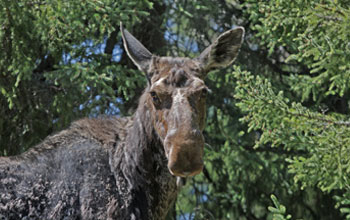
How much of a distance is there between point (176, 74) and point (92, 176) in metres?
1.25

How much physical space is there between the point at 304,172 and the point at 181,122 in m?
2.19

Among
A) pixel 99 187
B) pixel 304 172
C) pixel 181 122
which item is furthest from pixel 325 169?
pixel 99 187

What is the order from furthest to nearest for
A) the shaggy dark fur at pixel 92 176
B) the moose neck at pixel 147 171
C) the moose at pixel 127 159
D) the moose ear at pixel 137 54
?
the moose ear at pixel 137 54 → the moose neck at pixel 147 171 → the shaggy dark fur at pixel 92 176 → the moose at pixel 127 159

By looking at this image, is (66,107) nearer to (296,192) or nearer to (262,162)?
(262,162)

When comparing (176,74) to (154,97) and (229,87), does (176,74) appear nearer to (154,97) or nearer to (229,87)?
(154,97)

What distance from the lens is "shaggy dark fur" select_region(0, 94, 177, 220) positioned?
5.22m

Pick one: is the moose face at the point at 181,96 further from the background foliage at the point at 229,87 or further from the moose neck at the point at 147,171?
the background foliage at the point at 229,87

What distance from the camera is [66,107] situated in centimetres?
874

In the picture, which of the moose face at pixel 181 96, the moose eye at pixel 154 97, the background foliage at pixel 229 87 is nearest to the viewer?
the moose face at pixel 181 96

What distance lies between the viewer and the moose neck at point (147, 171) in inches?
219

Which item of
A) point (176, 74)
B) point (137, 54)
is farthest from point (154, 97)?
point (137, 54)

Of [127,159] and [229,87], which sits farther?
[229,87]

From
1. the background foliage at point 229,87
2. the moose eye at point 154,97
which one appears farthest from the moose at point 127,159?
the background foliage at point 229,87

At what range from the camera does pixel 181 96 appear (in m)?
5.19
